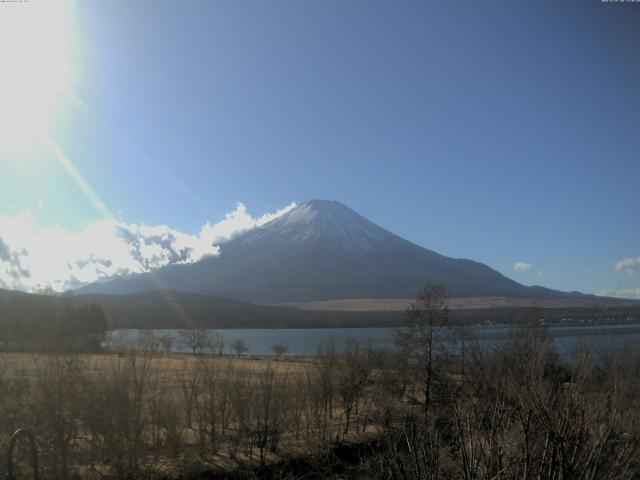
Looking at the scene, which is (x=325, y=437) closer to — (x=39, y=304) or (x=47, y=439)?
(x=47, y=439)

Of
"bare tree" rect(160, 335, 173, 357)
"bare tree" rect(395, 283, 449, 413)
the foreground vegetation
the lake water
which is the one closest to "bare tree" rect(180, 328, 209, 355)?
the lake water

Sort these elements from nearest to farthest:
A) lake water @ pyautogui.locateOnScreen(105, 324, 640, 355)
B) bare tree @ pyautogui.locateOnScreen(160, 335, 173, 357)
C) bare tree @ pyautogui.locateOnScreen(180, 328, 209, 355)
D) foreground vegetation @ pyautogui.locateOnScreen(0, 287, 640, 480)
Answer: lake water @ pyautogui.locateOnScreen(105, 324, 640, 355) < foreground vegetation @ pyautogui.locateOnScreen(0, 287, 640, 480) < bare tree @ pyautogui.locateOnScreen(160, 335, 173, 357) < bare tree @ pyautogui.locateOnScreen(180, 328, 209, 355)

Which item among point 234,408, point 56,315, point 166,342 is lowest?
point 234,408

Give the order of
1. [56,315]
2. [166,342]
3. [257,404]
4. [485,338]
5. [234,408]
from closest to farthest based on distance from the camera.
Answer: [257,404] → [234,408] → [166,342] → [56,315] → [485,338]

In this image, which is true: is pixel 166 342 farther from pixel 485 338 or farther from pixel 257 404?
pixel 485 338

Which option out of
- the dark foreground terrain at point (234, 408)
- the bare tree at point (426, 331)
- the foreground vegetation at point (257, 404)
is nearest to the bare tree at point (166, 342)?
the foreground vegetation at point (257, 404)

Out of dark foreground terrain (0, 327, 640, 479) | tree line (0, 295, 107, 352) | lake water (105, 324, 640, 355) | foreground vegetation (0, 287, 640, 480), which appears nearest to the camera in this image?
lake water (105, 324, 640, 355)

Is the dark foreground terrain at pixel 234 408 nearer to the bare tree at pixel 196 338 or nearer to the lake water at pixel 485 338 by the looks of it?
the lake water at pixel 485 338

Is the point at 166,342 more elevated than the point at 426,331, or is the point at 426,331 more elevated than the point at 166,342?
the point at 426,331

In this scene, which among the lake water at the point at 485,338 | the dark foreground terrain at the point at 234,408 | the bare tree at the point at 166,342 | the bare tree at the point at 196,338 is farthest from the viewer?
the bare tree at the point at 196,338

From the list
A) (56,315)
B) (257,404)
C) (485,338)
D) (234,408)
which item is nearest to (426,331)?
(257,404)

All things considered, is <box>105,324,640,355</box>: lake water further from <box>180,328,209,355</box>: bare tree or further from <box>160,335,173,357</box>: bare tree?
<box>180,328,209,355</box>: bare tree

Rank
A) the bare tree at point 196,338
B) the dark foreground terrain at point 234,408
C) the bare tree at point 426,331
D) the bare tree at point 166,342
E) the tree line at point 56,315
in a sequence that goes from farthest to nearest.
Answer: the bare tree at point 196,338 → the tree line at point 56,315 → the bare tree at point 166,342 → the bare tree at point 426,331 → the dark foreground terrain at point 234,408

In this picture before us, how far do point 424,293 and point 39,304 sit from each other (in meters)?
43.1
